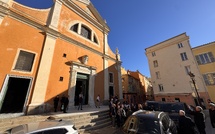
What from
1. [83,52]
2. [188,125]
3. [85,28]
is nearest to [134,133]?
[188,125]

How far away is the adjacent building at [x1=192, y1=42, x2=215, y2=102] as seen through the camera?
1688 cm

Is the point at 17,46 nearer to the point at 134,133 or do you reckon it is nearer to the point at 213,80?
the point at 134,133

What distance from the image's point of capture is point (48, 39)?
879 centimetres

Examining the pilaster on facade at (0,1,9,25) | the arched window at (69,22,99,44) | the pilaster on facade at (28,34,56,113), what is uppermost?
the arched window at (69,22,99,44)

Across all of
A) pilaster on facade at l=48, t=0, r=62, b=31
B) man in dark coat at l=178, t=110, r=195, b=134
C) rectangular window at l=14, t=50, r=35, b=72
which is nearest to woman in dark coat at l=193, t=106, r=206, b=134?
man in dark coat at l=178, t=110, r=195, b=134

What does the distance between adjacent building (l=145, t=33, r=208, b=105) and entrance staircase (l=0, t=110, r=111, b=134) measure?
57.6 ft

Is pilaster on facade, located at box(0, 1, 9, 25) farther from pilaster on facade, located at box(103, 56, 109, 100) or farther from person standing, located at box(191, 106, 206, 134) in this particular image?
person standing, located at box(191, 106, 206, 134)

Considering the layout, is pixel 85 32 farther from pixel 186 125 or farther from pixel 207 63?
pixel 207 63

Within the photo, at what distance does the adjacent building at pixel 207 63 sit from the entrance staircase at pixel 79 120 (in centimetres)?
1951

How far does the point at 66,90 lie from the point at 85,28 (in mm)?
8751

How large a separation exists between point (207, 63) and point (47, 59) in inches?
965

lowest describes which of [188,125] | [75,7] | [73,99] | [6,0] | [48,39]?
[188,125]

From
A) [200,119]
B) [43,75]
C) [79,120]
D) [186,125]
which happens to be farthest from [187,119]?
[43,75]

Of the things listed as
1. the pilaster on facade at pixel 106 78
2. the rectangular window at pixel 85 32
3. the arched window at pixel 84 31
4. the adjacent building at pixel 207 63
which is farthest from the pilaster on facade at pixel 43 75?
the adjacent building at pixel 207 63
